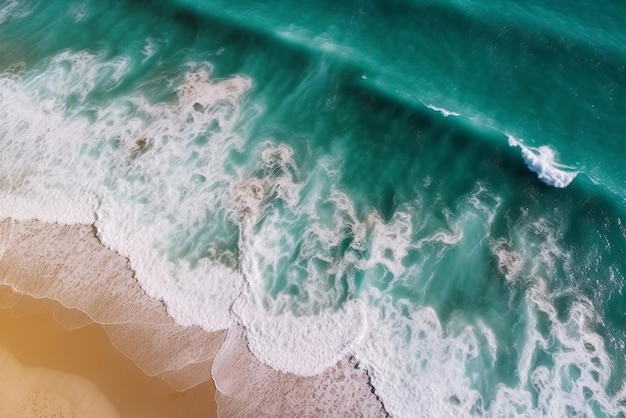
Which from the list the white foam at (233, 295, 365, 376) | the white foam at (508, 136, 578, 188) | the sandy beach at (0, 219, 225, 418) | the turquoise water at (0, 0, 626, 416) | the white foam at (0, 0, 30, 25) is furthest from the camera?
the white foam at (0, 0, 30, 25)

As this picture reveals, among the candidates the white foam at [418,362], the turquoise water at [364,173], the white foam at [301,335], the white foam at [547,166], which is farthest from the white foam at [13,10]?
the white foam at [547,166]

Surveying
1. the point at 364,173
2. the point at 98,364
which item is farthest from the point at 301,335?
the point at 364,173

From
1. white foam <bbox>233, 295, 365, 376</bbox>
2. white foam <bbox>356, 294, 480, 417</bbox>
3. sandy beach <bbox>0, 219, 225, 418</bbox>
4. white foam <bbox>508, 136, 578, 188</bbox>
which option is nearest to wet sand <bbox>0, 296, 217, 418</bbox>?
sandy beach <bbox>0, 219, 225, 418</bbox>

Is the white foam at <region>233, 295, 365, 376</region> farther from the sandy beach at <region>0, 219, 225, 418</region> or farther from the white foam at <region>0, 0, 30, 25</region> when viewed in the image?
the white foam at <region>0, 0, 30, 25</region>

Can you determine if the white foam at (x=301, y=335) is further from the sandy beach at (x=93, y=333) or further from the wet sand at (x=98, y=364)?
the wet sand at (x=98, y=364)

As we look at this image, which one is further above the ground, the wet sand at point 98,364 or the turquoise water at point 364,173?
the turquoise water at point 364,173

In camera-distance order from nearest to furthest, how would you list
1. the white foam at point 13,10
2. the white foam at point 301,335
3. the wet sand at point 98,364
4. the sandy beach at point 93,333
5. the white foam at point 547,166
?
1. the wet sand at point 98,364
2. the sandy beach at point 93,333
3. the white foam at point 301,335
4. the white foam at point 547,166
5. the white foam at point 13,10

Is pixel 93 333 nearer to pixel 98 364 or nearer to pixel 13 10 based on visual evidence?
pixel 98 364
